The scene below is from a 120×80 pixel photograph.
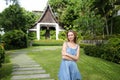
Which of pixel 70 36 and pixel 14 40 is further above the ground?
pixel 70 36

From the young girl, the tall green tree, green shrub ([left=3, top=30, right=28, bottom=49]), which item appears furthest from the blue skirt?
the tall green tree

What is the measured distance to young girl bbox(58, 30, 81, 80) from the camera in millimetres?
7246

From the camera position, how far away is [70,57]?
7.25m

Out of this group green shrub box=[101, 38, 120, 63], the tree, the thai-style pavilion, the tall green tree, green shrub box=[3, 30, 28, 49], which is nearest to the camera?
green shrub box=[101, 38, 120, 63]

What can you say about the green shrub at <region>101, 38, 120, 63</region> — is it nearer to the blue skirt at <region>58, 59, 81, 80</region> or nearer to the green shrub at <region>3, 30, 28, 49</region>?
the blue skirt at <region>58, 59, 81, 80</region>

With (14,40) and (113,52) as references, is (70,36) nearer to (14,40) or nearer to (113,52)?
(113,52)

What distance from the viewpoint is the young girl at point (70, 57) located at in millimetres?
7246

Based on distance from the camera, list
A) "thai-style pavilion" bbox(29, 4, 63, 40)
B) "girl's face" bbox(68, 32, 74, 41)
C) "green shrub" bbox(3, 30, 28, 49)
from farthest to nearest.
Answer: "thai-style pavilion" bbox(29, 4, 63, 40) < "green shrub" bbox(3, 30, 28, 49) < "girl's face" bbox(68, 32, 74, 41)

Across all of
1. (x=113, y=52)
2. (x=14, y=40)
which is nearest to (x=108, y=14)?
(x=14, y=40)

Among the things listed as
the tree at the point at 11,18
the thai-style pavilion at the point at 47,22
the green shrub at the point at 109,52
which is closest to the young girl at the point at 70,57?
the green shrub at the point at 109,52

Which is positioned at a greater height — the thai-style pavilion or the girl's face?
the thai-style pavilion

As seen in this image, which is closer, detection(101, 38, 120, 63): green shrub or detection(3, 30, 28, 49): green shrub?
detection(101, 38, 120, 63): green shrub

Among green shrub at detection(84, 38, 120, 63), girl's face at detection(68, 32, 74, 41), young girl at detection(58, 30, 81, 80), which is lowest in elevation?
green shrub at detection(84, 38, 120, 63)

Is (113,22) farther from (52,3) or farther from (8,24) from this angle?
(52,3)
